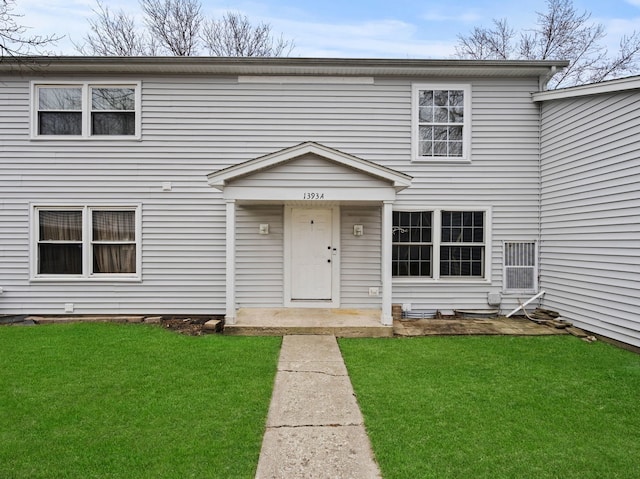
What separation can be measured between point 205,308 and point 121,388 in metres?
3.57

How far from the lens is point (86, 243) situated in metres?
7.71

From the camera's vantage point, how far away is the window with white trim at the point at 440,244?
7902mm

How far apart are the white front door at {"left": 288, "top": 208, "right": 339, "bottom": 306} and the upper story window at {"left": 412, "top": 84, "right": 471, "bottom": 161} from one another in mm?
2385

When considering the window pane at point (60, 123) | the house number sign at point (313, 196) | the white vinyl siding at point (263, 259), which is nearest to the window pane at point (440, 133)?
the house number sign at point (313, 196)

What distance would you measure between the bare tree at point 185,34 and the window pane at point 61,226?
10027mm

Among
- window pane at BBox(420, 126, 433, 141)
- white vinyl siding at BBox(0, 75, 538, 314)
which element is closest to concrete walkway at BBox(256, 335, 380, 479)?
white vinyl siding at BBox(0, 75, 538, 314)

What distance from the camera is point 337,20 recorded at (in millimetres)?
16719

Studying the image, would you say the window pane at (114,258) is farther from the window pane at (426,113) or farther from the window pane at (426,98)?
the window pane at (426,98)

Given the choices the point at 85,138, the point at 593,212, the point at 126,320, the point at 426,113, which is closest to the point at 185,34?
the point at 85,138

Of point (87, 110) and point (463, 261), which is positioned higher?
point (87, 110)

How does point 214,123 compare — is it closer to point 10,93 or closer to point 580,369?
point 10,93

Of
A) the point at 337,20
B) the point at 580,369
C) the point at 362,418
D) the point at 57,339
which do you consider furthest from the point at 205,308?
the point at 337,20

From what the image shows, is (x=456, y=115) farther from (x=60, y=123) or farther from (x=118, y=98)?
(x=60, y=123)

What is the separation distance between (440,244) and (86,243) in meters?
7.17
